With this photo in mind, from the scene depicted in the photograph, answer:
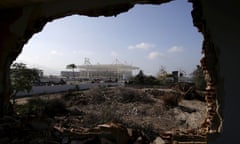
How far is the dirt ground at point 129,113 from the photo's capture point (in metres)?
11.5

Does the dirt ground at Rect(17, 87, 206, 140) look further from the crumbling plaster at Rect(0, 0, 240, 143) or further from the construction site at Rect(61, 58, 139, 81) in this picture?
the construction site at Rect(61, 58, 139, 81)

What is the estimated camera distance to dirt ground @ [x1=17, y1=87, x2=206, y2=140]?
11456mm

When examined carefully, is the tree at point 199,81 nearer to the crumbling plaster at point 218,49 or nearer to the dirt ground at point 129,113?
the dirt ground at point 129,113

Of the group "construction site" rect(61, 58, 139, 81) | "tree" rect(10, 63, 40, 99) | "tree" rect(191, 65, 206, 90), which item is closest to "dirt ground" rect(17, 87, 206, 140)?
"tree" rect(10, 63, 40, 99)

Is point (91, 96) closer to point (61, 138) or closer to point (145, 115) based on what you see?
point (145, 115)

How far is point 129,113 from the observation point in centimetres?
1477

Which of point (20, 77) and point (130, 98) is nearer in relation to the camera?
point (20, 77)

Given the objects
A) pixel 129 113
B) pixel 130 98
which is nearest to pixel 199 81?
pixel 130 98

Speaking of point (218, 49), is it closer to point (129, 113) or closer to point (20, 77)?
point (129, 113)

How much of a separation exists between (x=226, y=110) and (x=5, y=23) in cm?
607

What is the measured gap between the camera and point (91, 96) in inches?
787

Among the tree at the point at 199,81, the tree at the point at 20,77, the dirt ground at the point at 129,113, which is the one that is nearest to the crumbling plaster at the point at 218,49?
the dirt ground at the point at 129,113

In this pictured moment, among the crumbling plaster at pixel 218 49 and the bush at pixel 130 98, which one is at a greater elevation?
the crumbling plaster at pixel 218 49

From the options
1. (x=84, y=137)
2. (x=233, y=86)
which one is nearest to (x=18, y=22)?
(x=84, y=137)
